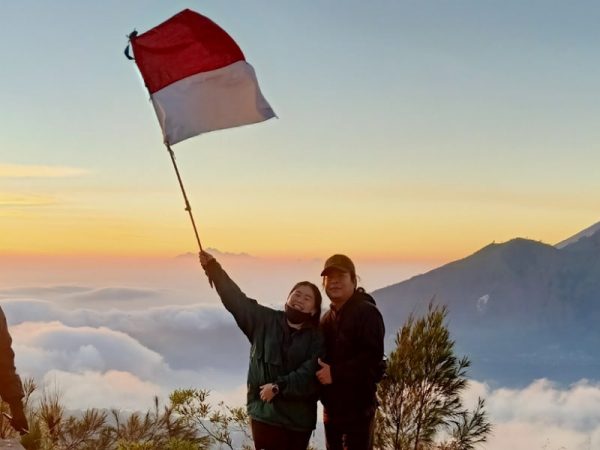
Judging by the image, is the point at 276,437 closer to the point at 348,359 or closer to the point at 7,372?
the point at 348,359

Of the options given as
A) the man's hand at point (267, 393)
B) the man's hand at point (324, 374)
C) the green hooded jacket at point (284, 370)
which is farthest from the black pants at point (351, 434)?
the man's hand at point (267, 393)

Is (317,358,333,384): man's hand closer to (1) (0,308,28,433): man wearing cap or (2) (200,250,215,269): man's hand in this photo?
(2) (200,250,215,269): man's hand

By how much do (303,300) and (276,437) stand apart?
3.40 ft

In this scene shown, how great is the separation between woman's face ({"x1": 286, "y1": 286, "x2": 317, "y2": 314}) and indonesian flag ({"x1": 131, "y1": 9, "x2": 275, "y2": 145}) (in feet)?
7.53

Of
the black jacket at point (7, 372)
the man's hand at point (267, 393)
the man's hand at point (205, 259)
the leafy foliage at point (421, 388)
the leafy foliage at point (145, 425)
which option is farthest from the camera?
the leafy foliage at point (421, 388)

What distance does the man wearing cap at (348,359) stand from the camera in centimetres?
593

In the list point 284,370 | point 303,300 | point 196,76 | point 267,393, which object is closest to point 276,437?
point 267,393

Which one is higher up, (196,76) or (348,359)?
(196,76)

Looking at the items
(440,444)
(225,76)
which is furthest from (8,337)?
(440,444)

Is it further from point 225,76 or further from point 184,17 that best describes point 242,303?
point 184,17

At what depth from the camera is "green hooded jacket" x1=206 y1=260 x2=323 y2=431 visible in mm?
5961

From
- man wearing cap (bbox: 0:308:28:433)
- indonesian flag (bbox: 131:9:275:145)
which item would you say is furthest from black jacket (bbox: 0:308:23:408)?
indonesian flag (bbox: 131:9:275:145)

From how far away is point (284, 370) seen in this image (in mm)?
6035

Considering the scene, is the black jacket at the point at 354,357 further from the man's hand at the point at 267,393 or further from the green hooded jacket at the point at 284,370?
the man's hand at the point at 267,393
